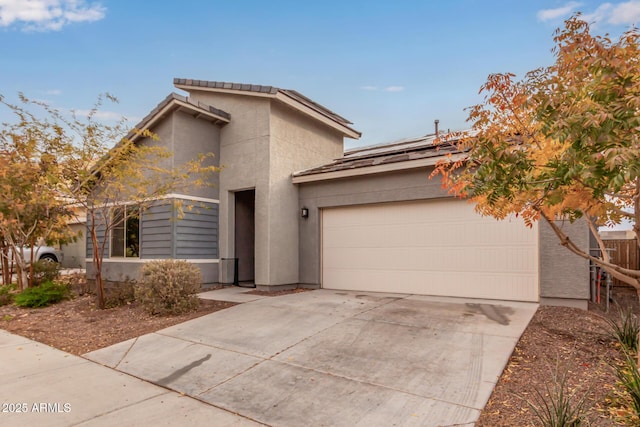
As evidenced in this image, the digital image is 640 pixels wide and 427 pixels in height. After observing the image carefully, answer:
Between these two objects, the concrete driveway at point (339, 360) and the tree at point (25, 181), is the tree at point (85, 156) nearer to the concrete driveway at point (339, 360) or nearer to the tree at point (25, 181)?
the tree at point (25, 181)

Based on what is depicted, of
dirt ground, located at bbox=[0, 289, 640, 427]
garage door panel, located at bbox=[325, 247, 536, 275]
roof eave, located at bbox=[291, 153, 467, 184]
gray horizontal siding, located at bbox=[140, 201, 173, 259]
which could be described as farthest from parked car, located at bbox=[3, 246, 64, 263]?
garage door panel, located at bbox=[325, 247, 536, 275]

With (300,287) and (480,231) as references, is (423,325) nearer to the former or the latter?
(480,231)

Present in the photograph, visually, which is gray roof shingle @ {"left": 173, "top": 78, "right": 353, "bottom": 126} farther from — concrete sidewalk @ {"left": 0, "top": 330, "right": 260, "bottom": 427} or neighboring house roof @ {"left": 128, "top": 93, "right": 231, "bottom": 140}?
concrete sidewalk @ {"left": 0, "top": 330, "right": 260, "bottom": 427}

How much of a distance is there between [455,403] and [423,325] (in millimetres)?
2318

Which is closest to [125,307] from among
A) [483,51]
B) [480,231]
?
[480,231]

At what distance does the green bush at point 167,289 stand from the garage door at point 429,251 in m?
3.72

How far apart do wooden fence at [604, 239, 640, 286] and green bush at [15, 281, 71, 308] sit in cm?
1474

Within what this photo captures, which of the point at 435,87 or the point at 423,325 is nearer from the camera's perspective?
the point at 423,325

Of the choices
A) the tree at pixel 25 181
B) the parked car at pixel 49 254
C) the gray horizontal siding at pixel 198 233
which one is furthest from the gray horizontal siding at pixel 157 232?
the parked car at pixel 49 254

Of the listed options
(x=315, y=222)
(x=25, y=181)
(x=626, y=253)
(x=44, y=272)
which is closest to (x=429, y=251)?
(x=315, y=222)

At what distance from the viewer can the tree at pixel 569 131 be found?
2.74 m

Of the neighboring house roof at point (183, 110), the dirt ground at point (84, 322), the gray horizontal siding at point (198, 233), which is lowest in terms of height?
the dirt ground at point (84, 322)

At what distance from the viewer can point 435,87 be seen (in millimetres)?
12016

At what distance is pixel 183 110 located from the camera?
9938mm
